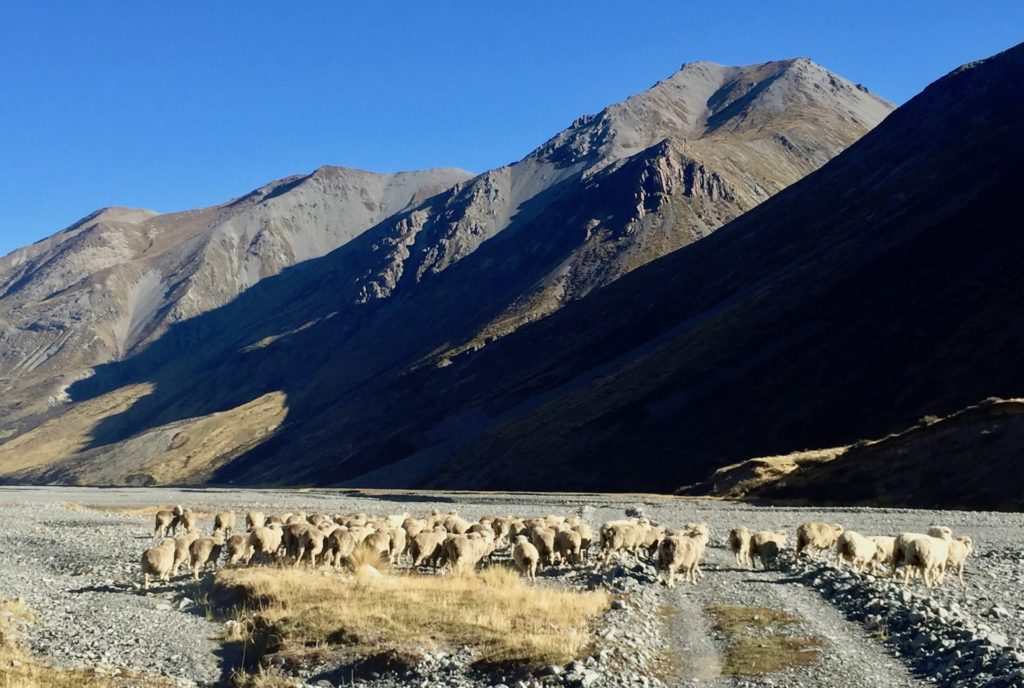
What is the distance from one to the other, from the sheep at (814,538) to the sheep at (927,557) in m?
4.97

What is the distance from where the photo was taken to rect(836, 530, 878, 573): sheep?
2512cm

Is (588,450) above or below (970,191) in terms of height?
below

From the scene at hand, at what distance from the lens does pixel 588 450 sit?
95.1 metres

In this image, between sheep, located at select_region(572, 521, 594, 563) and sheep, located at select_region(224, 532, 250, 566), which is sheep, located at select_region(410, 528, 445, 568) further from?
sheep, located at select_region(224, 532, 250, 566)

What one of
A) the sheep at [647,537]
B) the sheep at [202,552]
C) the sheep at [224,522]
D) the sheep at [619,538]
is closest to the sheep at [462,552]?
the sheep at [619,538]

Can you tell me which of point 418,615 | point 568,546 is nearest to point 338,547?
point 568,546

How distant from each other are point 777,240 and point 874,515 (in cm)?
10485

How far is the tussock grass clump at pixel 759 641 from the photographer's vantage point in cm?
1606

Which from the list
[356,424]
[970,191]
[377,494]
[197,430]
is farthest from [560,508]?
[197,430]

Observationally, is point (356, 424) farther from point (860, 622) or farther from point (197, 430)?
point (860, 622)

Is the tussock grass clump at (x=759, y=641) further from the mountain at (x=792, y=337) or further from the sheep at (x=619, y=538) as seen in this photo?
the mountain at (x=792, y=337)

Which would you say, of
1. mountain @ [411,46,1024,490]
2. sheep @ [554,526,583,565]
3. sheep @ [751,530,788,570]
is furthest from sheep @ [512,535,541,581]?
mountain @ [411,46,1024,490]

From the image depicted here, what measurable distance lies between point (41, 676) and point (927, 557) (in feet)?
61.7

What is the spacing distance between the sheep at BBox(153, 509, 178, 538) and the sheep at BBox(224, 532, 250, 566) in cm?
1180
